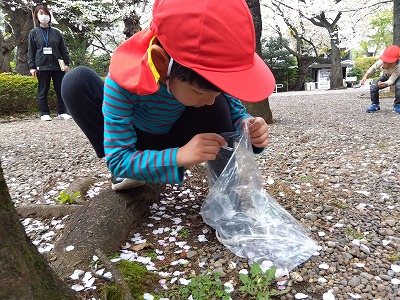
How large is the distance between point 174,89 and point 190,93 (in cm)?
7

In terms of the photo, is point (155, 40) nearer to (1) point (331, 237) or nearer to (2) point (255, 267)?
(2) point (255, 267)

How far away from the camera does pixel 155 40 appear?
1.24 metres

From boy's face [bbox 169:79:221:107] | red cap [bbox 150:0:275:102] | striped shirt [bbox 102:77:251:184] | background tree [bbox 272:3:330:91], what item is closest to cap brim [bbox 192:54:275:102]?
red cap [bbox 150:0:275:102]

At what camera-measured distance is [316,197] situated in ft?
6.59

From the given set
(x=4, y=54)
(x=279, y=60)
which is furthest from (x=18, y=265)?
(x=279, y=60)

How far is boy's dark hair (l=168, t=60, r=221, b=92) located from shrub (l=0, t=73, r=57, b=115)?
283 inches

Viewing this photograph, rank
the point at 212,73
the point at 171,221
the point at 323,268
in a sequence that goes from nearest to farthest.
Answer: the point at 212,73 < the point at 323,268 < the point at 171,221

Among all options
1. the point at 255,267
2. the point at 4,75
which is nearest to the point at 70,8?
the point at 4,75

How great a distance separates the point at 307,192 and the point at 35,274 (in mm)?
1572

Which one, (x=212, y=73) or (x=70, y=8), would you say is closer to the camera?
(x=212, y=73)

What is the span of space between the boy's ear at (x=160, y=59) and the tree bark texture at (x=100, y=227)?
2.32ft

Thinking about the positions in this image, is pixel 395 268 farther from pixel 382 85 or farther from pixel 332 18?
pixel 332 18

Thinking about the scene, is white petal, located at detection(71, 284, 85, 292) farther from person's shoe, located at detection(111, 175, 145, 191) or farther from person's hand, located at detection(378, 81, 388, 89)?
person's hand, located at detection(378, 81, 388, 89)

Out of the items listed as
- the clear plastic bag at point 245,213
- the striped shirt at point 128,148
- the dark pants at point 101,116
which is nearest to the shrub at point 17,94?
the dark pants at point 101,116
